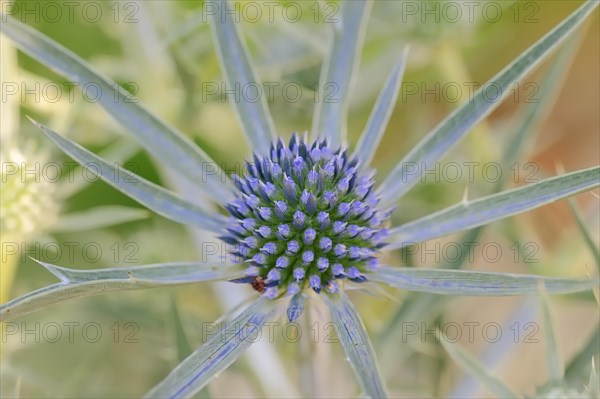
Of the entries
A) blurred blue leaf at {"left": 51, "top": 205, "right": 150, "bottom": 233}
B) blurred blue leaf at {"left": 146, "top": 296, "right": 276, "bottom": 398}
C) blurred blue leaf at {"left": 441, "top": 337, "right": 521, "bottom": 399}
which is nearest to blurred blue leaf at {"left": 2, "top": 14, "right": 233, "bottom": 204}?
blurred blue leaf at {"left": 51, "top": 205, "right": 150, "bottom": 233}

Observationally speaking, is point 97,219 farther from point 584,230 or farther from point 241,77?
point 584,230

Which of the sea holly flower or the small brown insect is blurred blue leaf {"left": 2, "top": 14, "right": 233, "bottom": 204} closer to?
the sea holly flower

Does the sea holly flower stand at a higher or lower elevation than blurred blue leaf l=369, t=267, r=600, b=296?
higher

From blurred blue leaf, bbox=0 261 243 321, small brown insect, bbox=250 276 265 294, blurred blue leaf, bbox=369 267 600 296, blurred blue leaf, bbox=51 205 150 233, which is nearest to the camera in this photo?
blurred blue leaf, bbox=0 261 243 321

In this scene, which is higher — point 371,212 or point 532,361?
point 371,212

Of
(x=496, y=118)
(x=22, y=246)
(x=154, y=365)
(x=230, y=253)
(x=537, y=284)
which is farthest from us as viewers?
(x=496, y=118)

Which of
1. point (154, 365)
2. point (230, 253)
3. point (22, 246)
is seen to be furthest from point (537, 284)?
point (154, 365)

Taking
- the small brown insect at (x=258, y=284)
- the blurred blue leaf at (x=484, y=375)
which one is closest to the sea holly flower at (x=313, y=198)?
the small brown insect at (x=258, y=284)

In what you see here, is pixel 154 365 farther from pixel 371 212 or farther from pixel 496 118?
pixel 496 118
